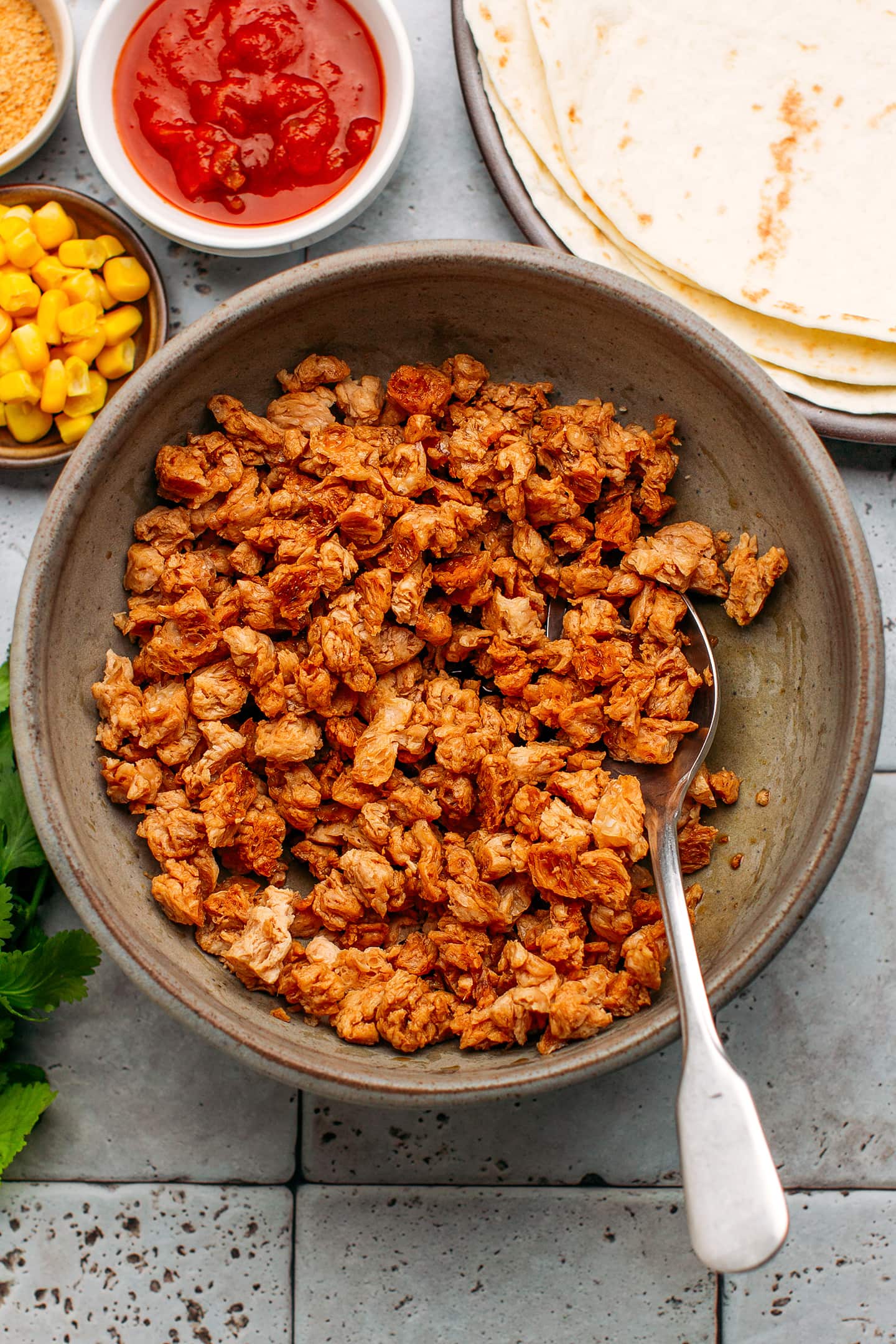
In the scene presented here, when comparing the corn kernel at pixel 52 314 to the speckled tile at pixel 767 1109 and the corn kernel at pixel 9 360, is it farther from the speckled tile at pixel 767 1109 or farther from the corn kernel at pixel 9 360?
the speckled tile at pixel 767 1109

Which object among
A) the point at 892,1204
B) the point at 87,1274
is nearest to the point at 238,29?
the point at 87,1274

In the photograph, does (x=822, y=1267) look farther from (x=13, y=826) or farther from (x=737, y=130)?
(x=737, y=130)

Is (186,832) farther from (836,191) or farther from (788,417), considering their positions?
(836,191)

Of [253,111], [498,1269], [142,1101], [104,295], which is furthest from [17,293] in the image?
[498,1269]

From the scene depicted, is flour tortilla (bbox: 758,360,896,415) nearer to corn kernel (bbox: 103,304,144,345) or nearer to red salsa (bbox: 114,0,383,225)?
red salsa (bbox: 114,0,383,225)

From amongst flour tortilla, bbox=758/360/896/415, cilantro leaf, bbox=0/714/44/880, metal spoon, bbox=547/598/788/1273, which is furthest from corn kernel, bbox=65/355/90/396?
metal spoon, bbox=547/598/788/1273

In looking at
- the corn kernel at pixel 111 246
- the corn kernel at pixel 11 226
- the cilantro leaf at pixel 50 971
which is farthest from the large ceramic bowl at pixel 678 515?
the corn kernel at pixel 11 226

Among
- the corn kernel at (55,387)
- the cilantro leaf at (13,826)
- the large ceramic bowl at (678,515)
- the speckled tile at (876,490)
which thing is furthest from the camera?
the speckled tile at (876,490)
